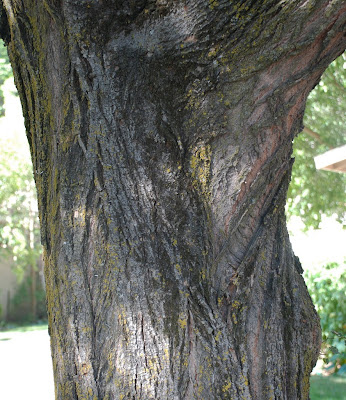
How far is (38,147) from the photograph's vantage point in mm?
2471

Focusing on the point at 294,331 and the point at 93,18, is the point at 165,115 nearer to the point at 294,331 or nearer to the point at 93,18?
the point at 93,18

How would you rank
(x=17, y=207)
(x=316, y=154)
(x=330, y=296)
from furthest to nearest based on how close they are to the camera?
(x=17, y=207) < (x=316, y=154) < (x=330, y=296)

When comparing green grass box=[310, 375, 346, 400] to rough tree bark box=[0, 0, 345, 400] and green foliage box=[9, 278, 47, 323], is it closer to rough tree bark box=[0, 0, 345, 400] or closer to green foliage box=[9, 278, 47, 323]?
rough tree bark box=[0, 0, 345, 400]

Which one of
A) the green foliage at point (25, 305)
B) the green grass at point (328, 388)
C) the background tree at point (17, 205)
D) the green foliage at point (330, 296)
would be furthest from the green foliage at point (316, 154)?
the green foliage at point (25, 305)

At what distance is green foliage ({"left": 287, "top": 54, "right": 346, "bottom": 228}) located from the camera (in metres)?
12.1

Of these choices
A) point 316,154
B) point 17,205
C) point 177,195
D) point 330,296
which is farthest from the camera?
point 17,205

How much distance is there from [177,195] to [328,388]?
5.08 meters

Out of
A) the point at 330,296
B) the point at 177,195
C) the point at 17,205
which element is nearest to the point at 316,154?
the point at 330,296

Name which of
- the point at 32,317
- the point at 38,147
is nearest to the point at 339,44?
the point at 38,147

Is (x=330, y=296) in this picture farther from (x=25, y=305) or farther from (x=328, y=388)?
(x=25, y=305)

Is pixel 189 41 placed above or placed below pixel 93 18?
below

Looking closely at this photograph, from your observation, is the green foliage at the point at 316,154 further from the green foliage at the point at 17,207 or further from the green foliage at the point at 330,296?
the green foliage at the point at 17,207

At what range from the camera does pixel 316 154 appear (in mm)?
13266

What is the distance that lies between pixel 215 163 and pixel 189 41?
0.53m
